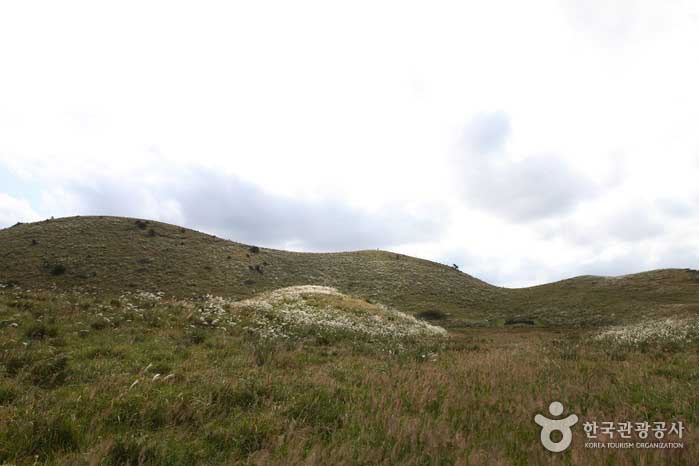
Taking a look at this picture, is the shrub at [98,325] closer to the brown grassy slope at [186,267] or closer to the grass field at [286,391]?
the grass field at [286,391]

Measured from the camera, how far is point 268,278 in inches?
2170

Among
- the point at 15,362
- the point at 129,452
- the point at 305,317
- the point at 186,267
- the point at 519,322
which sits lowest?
the point at 129,452

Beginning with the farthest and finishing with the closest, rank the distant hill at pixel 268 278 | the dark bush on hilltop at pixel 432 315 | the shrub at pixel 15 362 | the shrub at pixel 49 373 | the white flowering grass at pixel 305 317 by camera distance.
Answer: the dark bush on hilltop at pixel 432 315
the distant hill at pixel 268 278
the white flowering grass at pixel 305 317
the shrub at pixel 15 362
the shrub at pixel 49 373

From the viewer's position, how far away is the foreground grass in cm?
461

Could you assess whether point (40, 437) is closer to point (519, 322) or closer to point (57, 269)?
point (519, 322)

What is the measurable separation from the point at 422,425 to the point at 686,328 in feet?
75.7

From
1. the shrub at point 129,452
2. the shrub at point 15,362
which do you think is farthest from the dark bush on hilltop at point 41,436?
the shrub at point 15,362
